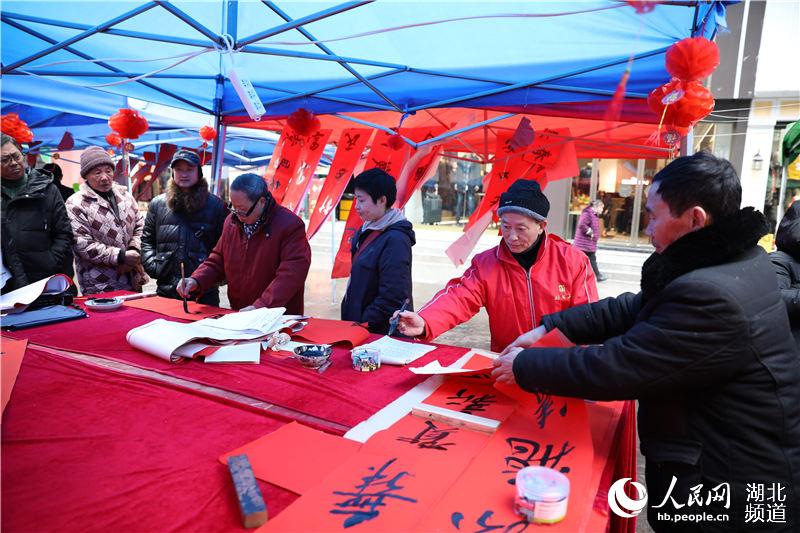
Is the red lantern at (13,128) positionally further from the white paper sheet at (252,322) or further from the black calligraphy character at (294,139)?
the white paper sheet at (252,322)

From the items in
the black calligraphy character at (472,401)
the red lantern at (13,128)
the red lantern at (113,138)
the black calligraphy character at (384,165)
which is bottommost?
the black calligraphy character at (472,401)

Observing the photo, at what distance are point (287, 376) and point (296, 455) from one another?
1.51ft

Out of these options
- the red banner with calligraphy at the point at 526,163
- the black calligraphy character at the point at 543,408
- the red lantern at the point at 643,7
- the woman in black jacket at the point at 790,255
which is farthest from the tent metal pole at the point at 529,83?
the black calligraphy character at the point at 543,408

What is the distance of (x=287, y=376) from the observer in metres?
1.41

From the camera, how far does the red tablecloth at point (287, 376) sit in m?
1.24

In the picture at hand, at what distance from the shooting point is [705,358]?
918 millimetres

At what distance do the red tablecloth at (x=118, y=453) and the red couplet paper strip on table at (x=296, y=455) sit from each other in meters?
0.03

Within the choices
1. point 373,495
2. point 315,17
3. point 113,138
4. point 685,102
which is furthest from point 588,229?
point 113,138

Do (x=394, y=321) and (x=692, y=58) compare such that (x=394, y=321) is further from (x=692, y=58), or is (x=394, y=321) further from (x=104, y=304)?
(x=692, y=58)

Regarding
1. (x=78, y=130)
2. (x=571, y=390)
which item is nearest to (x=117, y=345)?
(x=571, y=390)

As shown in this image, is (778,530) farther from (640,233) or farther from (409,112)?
(640,233)

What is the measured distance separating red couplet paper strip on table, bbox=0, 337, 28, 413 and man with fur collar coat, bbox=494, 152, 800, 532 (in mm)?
1363

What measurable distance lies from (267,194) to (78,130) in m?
6.42

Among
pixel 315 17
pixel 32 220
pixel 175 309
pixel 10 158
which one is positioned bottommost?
pixel 175 309
